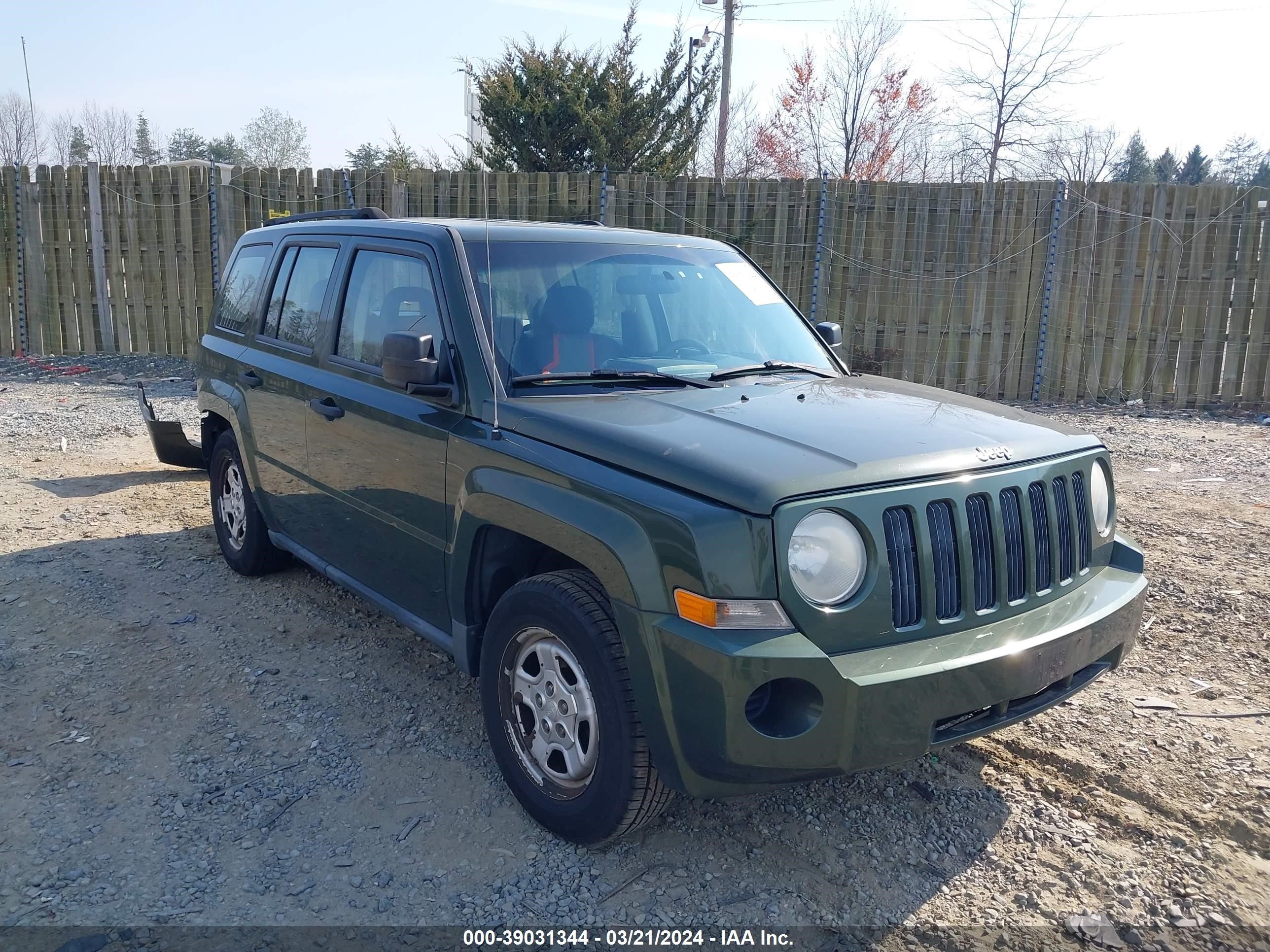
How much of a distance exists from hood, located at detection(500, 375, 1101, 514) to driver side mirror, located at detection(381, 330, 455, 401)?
1.16ft

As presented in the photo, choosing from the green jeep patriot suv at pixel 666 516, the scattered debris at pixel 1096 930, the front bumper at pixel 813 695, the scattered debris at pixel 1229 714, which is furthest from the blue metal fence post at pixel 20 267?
the scattered debris at pixel 1096 930

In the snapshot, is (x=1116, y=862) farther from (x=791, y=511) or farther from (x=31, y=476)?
(x=31, y=476)

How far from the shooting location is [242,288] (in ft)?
18.2

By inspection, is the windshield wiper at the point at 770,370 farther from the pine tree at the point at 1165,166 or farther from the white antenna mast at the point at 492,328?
the pine tree at the point at 1165,166

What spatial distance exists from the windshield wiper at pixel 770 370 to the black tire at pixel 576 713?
1166mm

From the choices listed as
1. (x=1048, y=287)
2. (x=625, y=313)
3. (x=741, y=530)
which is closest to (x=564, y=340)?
(x=625, y=313)

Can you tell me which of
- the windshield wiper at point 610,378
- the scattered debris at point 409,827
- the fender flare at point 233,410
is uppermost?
the windshield wiper at point 610,378

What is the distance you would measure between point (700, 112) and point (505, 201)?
390 inches

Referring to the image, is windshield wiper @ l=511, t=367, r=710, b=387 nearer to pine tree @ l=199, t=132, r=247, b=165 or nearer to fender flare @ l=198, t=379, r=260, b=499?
fender flare @ l=198, t=379, r=260, b=499

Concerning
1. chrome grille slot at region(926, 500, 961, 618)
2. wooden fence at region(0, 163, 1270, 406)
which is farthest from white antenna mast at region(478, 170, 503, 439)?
wooden fence at region(0, 163, 1270, 406)

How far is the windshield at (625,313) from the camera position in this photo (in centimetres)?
370

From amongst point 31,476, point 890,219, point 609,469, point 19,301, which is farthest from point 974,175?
point 609,469

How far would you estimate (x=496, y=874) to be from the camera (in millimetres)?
3076

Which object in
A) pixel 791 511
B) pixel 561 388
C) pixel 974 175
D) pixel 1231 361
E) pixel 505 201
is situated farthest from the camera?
pixel 974 175
